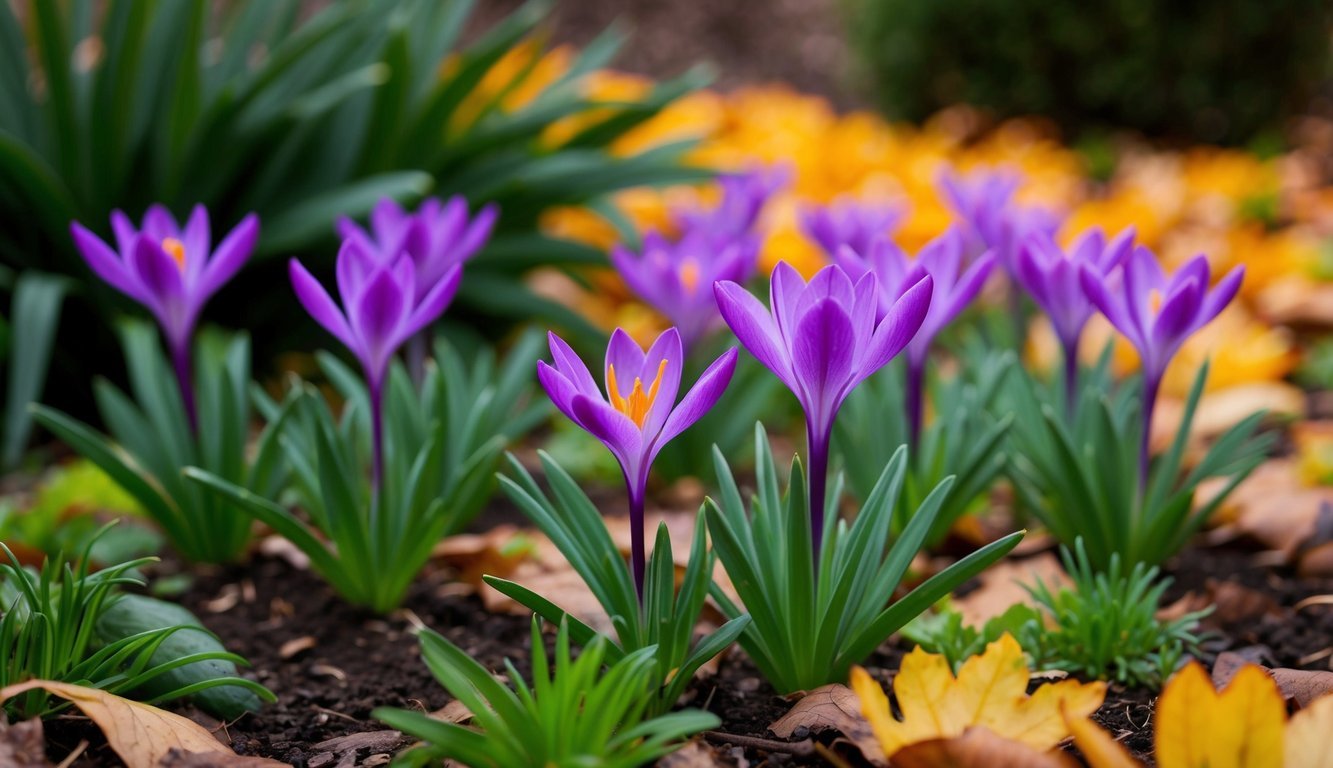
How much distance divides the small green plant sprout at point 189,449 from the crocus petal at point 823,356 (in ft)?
2.93

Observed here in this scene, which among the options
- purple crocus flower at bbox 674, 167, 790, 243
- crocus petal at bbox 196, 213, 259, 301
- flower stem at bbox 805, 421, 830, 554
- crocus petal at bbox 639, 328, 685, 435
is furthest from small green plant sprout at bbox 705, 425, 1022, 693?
purple crocus flower at bbox 674, 167, 790, 243

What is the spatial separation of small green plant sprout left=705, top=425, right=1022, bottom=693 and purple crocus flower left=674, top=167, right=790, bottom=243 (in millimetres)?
1094

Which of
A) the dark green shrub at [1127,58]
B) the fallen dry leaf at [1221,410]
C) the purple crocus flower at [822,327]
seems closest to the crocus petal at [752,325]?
the purple crocus flower at [822,327]

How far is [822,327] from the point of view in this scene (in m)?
1.09

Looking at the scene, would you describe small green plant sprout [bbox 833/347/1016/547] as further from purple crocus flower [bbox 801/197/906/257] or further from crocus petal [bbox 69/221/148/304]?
crocus petal [bbox 69/221/148/304]

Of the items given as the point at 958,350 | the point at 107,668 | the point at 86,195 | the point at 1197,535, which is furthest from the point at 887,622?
the point at 86,195

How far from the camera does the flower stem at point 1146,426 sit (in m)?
1.54

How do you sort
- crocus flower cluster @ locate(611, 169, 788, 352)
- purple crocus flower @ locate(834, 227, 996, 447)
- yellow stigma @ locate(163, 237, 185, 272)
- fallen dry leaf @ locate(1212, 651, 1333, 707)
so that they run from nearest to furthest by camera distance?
fallen dry leaf @ locate(1212, 651, 1333, 707)
purple crocus flower @ locate(834, 227, 996, 447)
yellow stigma @ locate(163, 237, 185, 272)
crocus flower cluster @ locate(611, 169, 788, 352)

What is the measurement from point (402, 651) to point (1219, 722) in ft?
3.38

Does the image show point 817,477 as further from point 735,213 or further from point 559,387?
point 735,213

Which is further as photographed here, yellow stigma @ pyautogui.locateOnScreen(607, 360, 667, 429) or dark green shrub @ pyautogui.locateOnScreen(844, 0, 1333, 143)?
dark green shrub @ pyautogui.locateOnScreen(844, 0, 1333, 143)

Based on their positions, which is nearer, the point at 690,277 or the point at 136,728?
the point at 136,728

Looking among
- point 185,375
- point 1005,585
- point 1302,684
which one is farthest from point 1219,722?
point 185,375

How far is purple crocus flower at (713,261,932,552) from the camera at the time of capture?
43.1 inches
